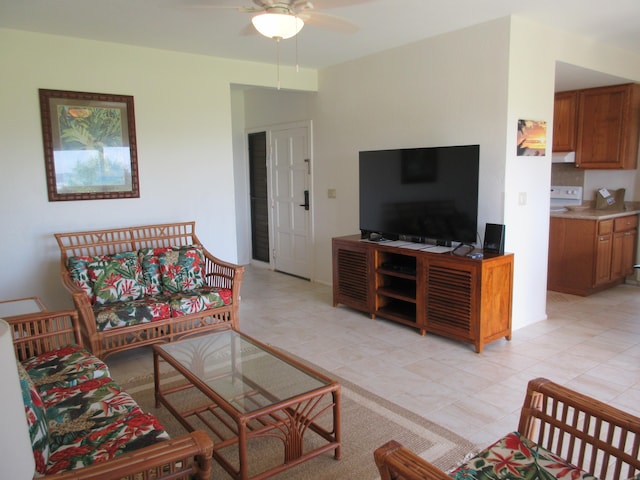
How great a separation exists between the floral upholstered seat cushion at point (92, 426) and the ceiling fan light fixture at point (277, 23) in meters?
1.91

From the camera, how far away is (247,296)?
209 inches

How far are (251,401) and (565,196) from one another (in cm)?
516

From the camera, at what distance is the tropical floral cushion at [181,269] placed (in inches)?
155

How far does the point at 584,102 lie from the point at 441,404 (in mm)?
4196

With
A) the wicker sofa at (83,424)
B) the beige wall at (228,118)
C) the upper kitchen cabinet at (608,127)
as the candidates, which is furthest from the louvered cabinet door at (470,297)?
the upper kitchen cabinet at (608,127)

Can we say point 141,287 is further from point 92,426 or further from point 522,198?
point 522,198

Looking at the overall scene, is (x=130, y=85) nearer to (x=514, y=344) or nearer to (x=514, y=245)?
(x=514, y=245)

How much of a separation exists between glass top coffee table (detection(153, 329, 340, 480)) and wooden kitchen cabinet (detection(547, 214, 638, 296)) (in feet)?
11.5

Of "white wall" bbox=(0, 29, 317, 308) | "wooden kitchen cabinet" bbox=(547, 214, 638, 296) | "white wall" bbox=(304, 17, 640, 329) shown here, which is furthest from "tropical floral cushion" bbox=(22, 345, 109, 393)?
"wooden kitchen cabinet" bbox=(547, 214, 638, 296)

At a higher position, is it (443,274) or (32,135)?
(32,135)

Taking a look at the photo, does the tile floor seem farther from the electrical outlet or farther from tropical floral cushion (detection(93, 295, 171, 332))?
the electrical outlet

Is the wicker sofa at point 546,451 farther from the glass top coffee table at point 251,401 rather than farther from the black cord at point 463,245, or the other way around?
the black cord at point 463,245

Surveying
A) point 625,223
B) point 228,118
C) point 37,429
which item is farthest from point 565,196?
point 37,429

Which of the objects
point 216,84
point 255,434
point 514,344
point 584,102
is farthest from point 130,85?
point 584,102
